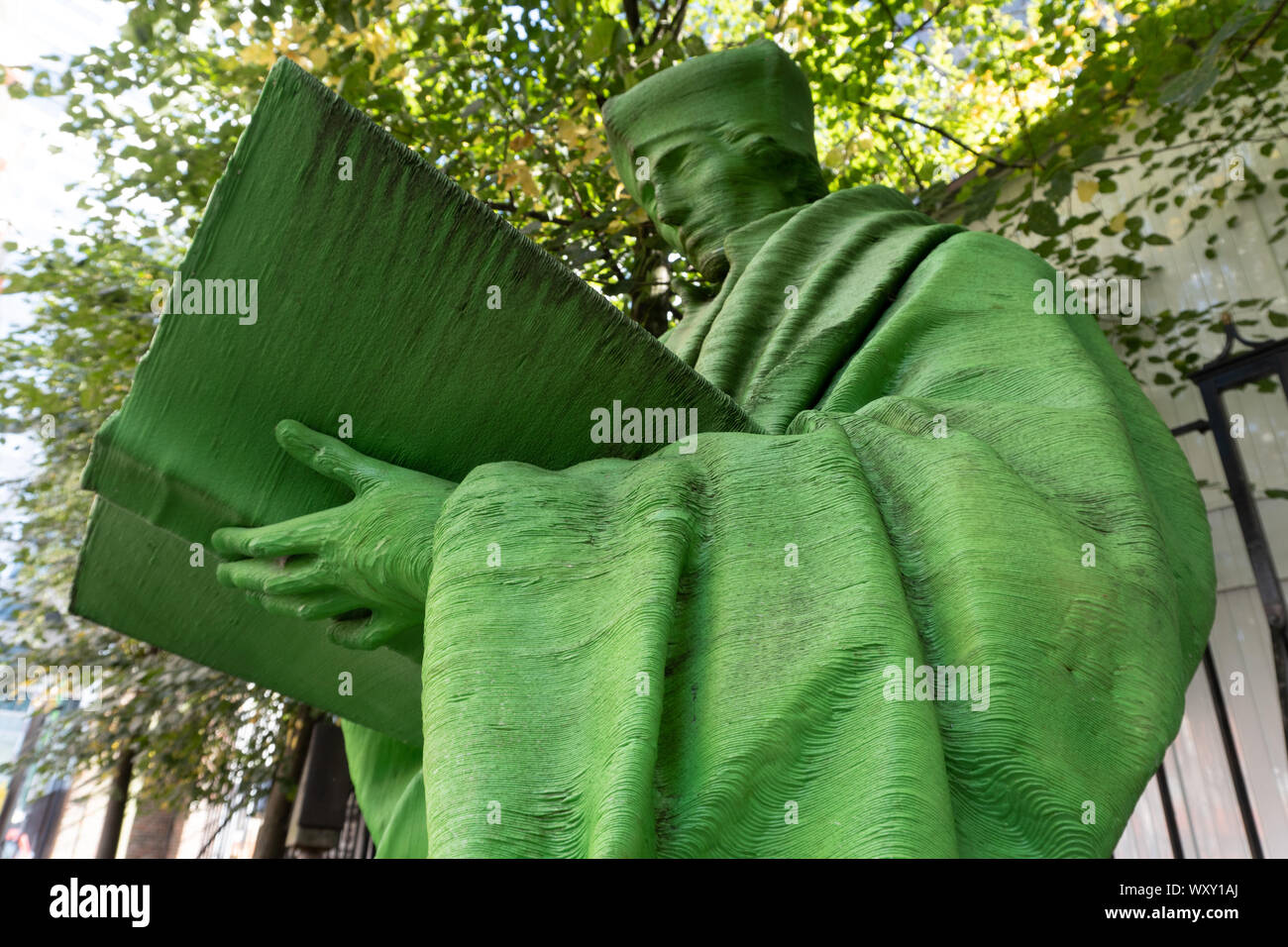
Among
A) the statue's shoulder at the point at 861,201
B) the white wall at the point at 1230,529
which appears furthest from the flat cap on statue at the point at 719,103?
the white wall at the point at 1230,529

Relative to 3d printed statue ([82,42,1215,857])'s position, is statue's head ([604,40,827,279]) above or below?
above

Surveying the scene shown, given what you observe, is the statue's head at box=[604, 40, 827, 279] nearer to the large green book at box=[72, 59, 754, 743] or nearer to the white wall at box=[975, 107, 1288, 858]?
the large green book at box=[72, 59, 754, 743]

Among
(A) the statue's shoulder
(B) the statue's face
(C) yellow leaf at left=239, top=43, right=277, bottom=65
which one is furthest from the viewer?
(C) yellow leaf at left=239, top=43, right=277, bottom=65

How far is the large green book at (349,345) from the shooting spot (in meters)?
1.31

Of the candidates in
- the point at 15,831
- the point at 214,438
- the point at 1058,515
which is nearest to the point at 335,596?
the point at 214,438

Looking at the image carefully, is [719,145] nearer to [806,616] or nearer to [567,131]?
[806,616]

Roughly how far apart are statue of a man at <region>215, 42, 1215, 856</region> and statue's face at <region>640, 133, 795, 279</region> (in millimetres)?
743

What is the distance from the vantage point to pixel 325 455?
1423 millimetres

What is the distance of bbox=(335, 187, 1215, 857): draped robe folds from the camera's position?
0.94 meters

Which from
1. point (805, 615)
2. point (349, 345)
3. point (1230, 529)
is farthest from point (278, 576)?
point (1230, 529)

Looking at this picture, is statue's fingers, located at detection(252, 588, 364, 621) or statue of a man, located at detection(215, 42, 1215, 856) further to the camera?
statue's fingers, located at detection(252, 588, 364, 621)

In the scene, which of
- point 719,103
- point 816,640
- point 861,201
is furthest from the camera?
point 719,103

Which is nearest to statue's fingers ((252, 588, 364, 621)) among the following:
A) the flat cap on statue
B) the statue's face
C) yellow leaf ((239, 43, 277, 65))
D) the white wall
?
the statue's face

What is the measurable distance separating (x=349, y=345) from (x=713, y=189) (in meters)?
1.08
